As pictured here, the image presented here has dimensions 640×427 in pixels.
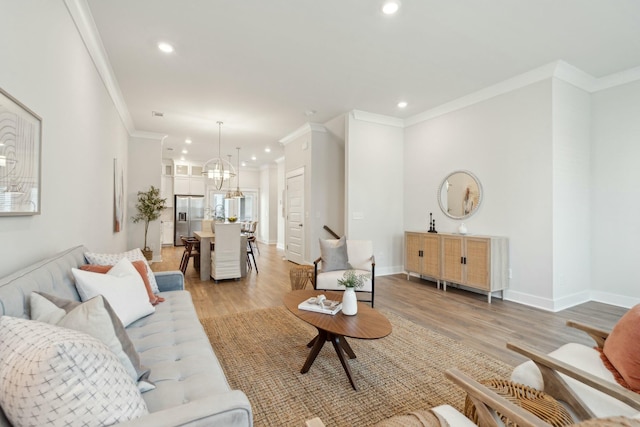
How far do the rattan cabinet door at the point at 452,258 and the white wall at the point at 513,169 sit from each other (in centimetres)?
40

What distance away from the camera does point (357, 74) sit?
12.7ft

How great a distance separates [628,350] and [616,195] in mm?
3464

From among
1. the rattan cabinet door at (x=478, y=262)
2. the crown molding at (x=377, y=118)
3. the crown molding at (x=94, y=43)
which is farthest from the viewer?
the crown molding at (x=377, y=118)

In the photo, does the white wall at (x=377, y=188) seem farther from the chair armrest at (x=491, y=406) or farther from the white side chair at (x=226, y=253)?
the chair armrest at (x=491, y=406)

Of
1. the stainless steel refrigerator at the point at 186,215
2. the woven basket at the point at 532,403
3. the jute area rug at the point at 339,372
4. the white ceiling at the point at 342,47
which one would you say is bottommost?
the jute area rug at the point at 339,372

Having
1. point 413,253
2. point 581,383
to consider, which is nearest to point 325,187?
point 413,253

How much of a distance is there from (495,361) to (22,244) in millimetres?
3368

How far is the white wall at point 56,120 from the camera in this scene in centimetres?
158

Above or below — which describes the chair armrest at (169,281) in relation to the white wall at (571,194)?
below

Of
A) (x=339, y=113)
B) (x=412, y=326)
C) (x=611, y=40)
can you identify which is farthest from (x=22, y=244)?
(x=611, y=40)

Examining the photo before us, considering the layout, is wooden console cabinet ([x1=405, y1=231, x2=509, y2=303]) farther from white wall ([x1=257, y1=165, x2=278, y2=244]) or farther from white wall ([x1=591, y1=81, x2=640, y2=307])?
white wall ([x1=257, y1=165, x2=278, y2=244])

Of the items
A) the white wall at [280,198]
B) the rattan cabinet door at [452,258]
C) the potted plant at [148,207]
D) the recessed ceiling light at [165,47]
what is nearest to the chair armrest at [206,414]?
the recessed ceiling light at [165,47]

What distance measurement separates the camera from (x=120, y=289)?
187 centimetres

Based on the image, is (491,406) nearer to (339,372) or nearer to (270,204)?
(339,372)
